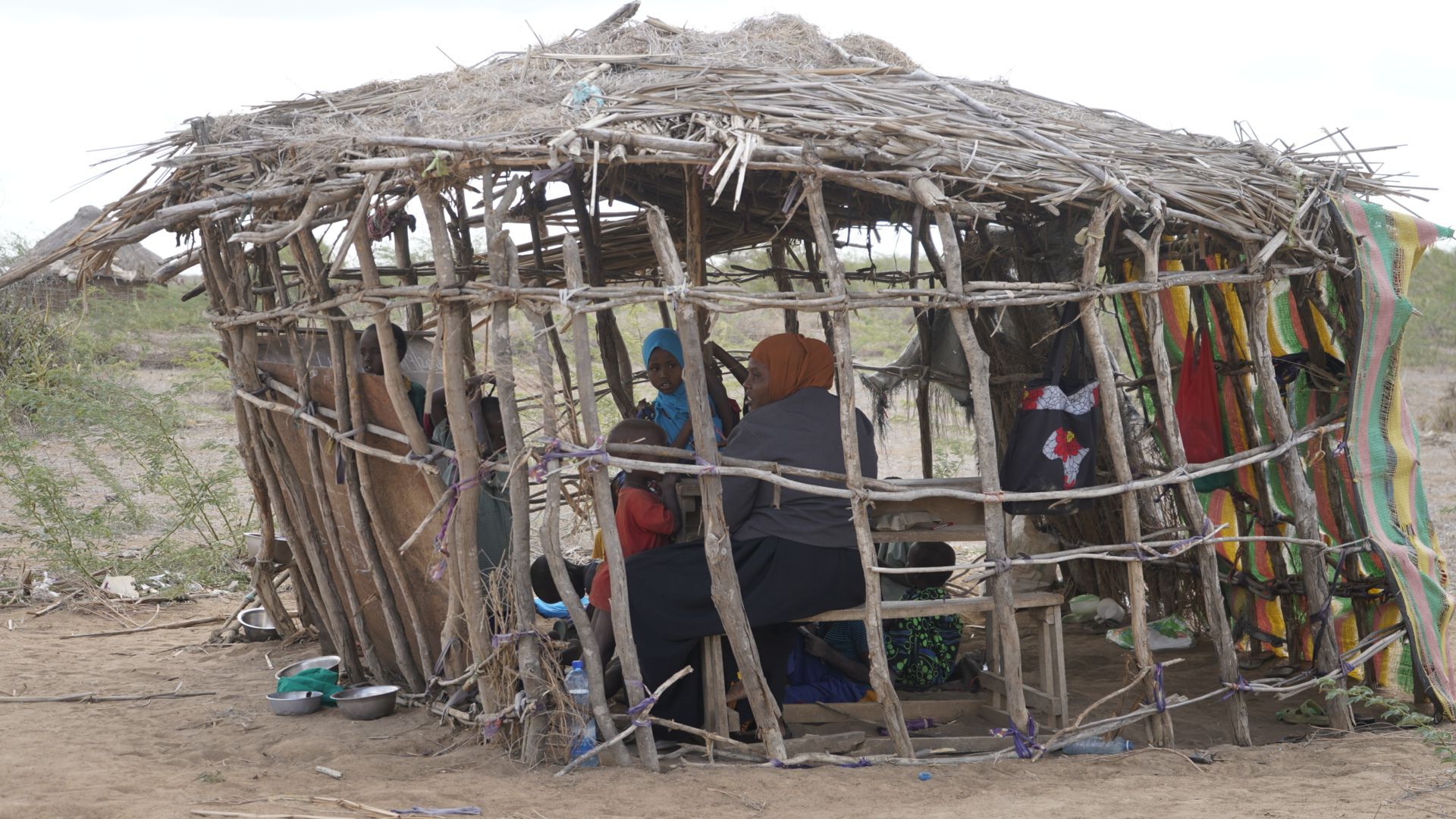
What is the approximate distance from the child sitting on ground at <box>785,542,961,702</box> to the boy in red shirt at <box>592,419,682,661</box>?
0.75m

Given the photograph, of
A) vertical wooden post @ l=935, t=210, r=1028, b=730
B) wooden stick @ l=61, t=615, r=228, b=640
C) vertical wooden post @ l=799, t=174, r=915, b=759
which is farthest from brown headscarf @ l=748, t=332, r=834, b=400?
wooden stick @ l=61, t=615, r=228, b=640

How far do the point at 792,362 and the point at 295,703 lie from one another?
2.69 m

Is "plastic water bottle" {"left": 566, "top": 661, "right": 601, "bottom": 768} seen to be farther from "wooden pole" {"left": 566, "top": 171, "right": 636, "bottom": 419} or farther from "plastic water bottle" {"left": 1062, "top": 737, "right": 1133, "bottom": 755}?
"wooden pole" {"left": 566, "top": 171, "right": 636, "bottom": 419}

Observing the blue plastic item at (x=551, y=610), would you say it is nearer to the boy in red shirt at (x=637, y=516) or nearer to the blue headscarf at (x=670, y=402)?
the boy in red shirt at (x=637, y=516)

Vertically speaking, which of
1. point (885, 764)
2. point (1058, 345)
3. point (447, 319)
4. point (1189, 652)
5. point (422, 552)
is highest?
point (447, 319)

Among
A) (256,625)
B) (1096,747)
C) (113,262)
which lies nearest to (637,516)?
(1096,747)

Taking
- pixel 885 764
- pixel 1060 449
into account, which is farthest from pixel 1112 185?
pixel 885 764

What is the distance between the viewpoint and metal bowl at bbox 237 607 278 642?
6543mm

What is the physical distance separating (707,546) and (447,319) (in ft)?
3.93

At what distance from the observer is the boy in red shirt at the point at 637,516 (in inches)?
173

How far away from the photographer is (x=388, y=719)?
16.2ft

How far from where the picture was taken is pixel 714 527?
3.96 metres

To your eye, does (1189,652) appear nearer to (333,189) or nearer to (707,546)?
(707,546)

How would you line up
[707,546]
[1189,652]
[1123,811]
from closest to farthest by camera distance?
[1123,811], [707,546], [1189,652]
